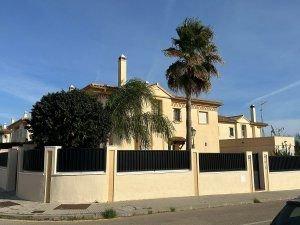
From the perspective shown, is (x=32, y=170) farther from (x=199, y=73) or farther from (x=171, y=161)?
(x=199, y=73)

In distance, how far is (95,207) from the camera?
16188 millimetres

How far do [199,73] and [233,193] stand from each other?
319 inches

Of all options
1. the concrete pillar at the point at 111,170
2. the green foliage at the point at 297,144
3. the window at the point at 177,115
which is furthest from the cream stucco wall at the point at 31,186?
the green foliage at the point at 297,144

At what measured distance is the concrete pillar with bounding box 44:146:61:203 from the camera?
57.5 ft

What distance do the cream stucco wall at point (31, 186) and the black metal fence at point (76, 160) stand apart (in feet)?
3.50

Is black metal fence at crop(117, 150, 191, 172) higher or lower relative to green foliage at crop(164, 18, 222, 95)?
lower

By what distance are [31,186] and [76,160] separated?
2.62 m

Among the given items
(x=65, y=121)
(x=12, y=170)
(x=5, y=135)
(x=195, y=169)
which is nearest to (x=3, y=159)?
(x=12, y=170)

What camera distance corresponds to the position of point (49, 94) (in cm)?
2034

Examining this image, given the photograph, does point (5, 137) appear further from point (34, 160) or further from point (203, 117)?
point (34, 160)

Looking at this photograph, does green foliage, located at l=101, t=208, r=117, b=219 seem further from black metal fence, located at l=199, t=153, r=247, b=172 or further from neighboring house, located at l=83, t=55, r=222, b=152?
neighboring house, located at l=83, t=55, r=222, b=152

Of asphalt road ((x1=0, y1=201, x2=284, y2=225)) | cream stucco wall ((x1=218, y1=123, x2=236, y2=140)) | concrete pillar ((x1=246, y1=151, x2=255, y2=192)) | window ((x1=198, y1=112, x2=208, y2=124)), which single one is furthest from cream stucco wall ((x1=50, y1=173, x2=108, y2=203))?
cream stucco wall ((x1=218, y1=123, x2=236, y2=140))

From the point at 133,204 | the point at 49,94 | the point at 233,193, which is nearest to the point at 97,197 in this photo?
the point at 133,204

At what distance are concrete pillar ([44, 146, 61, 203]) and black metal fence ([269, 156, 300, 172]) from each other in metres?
13.7
